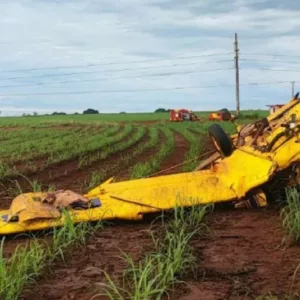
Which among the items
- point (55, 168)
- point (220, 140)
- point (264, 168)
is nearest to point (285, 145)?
point (264, 168)

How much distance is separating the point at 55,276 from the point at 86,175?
7.07 meters

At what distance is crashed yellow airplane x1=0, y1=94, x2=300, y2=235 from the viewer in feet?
18.5

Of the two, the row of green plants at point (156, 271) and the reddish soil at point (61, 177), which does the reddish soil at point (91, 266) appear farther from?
the reddish soil at point (61, 177)

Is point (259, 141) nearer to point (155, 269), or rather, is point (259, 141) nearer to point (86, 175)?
point (155, 269)

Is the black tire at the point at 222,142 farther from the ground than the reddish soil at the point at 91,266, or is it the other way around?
the black tire at the point at 222,142

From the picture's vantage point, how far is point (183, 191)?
6.06m

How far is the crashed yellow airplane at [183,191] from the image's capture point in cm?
562

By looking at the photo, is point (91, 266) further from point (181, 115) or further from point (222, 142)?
point (181, 115)

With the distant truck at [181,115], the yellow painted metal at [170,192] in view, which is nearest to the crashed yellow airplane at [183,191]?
the yellow painted metal at [170,192]

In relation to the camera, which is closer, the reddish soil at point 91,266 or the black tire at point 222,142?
the reddish soil at point 91,266

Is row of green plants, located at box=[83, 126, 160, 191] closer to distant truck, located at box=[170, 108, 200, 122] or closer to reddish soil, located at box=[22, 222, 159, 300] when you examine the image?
reddish soil, located at box=[22, 222, 159, 300]

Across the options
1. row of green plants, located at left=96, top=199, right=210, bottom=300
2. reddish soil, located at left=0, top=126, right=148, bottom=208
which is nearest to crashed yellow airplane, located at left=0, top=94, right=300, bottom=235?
row of green plants, located at left=96, top=199, right=210, bottom=300

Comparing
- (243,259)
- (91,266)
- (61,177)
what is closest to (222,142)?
(243,259)

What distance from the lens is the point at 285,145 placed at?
6.29 metres
